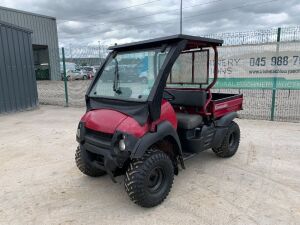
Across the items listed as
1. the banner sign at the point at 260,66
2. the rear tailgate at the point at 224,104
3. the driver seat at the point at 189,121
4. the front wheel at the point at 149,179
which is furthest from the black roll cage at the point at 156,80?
the banner sign at the point at 260,66

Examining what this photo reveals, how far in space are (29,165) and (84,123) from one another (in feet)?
5.58

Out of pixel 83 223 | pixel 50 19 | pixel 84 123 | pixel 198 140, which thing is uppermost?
pixel 50 19

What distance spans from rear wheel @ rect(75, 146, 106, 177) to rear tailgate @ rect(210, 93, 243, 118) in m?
1.83

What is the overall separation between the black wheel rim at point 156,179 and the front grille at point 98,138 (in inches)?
23.6

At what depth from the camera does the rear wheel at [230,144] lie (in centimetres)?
416

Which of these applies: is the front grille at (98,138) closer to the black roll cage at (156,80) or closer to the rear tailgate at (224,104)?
the black roll cage at (156,80)

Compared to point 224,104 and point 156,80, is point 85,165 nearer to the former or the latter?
point 156,80

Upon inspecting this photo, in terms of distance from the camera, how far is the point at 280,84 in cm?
653

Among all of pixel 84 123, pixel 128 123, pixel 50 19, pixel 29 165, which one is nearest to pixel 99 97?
pixel 84 123

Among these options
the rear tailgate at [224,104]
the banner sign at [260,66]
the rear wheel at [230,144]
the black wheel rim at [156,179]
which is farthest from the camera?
the banner sign at [260,66]

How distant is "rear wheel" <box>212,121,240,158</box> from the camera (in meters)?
4.16

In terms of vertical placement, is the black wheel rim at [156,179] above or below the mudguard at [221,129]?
below

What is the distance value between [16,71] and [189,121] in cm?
778

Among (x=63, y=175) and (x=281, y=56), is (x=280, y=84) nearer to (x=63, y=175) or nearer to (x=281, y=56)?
(x=281, y=56)
